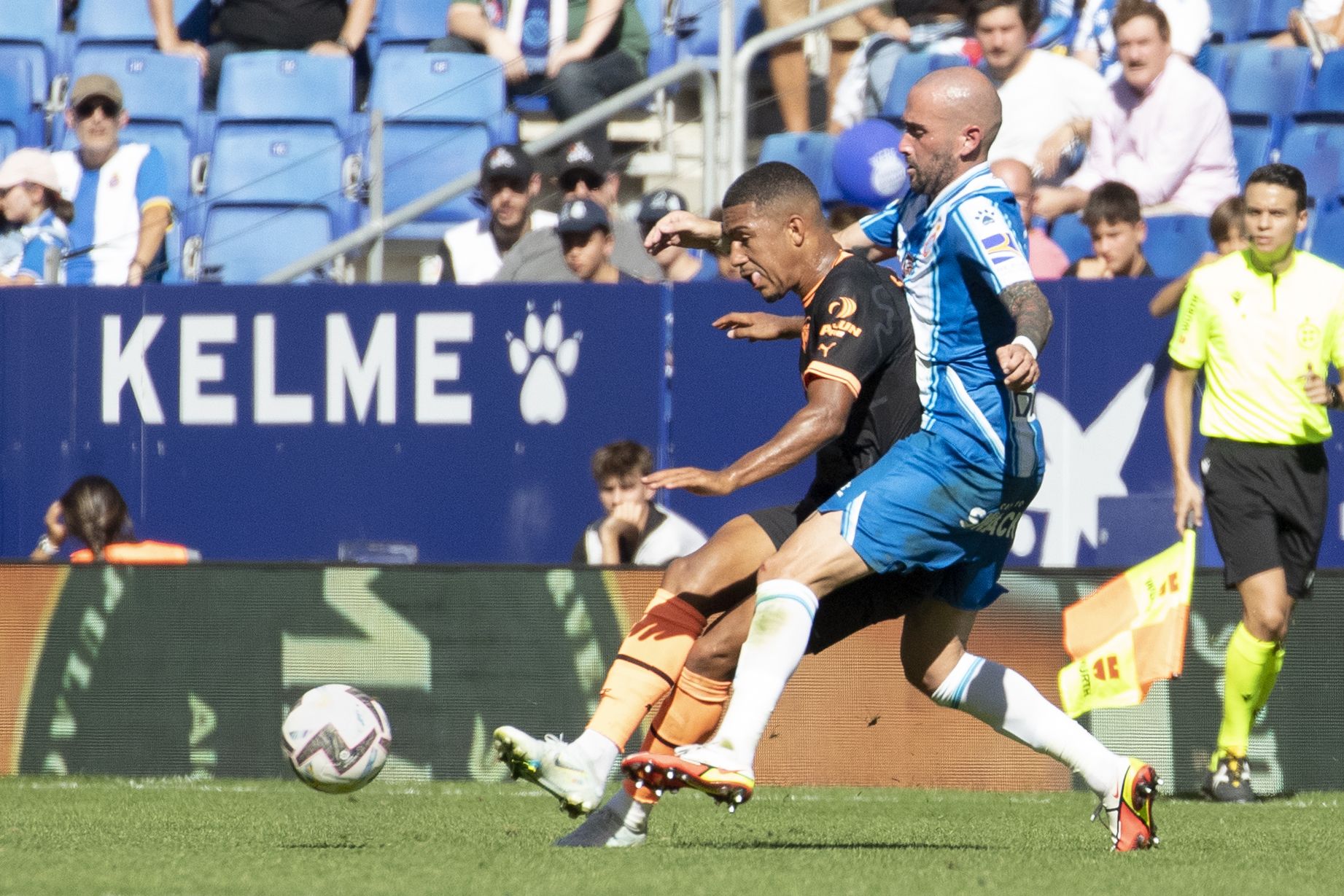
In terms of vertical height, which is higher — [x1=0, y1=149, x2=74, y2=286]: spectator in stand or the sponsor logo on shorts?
[x1=0, y1=149, x2=74, y2=286]: spectator in stand

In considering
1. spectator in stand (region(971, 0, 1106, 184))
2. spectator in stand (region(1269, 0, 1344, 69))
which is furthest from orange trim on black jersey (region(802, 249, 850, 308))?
spectator in stand (region(1269, 0, 1344, 69))

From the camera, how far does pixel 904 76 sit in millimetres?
11578

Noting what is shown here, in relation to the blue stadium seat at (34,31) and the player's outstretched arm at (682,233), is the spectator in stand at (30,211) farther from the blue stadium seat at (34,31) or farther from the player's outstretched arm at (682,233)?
the player's outstretched arm at (682,233)

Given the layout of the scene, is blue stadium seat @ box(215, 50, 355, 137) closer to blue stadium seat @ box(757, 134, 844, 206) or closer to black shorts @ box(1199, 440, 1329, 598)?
blue stadium seat @ box(757, 134, 844, 206)

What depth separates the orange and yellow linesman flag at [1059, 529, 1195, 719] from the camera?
7.54 meters

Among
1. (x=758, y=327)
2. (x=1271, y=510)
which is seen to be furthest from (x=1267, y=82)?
(x=758, y=327)

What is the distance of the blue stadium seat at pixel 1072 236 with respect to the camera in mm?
10680

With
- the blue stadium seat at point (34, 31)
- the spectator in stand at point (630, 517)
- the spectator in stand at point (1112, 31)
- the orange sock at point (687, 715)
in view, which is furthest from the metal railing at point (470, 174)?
the orange sock at point (687, 715)

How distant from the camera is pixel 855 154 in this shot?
11.0 m

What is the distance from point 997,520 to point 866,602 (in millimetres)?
453

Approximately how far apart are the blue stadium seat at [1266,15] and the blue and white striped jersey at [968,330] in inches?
279

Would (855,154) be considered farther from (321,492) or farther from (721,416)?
(321,492)

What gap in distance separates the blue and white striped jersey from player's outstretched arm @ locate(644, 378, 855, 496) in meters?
0.29

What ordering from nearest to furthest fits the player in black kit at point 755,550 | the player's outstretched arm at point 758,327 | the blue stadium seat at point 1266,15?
the player in black kit at point 755,550
the player's outstretched arm at point 758,327
the blue stadium seat at point 1266,15
